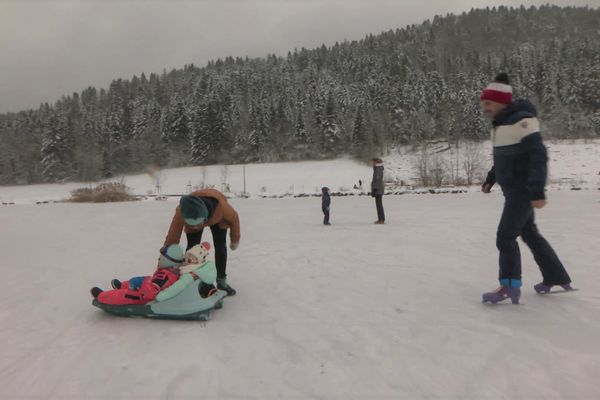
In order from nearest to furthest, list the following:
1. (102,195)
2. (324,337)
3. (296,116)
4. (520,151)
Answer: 1. (324,337)
2. (520,151)
3. (102,195)
4. (296,116)

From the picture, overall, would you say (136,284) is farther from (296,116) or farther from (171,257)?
(296,116)

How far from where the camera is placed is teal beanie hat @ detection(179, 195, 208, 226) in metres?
3.64

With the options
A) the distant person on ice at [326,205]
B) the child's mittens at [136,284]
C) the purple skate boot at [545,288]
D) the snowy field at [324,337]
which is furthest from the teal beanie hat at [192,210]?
the distant person on ice at [326,205]

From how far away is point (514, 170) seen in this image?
11.2ft

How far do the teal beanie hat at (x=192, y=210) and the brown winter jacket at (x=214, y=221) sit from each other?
179 mm

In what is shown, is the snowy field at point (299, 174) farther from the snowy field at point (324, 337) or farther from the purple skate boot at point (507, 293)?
the purple skate boot at point (507, 293)

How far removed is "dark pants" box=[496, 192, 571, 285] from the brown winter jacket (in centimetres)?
257

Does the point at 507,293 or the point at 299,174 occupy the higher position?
the point at 299,174

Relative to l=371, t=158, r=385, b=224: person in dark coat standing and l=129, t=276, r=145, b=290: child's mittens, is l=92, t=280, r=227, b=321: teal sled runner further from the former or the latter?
l=371, t=158, r=385, b=224: person in dark coat standing

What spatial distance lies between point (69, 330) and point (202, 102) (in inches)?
2517

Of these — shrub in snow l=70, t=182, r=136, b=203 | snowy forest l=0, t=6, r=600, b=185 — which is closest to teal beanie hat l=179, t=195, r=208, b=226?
shrub in snow l=70, t=182, r=136, b=203

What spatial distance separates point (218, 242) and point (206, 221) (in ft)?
1.31

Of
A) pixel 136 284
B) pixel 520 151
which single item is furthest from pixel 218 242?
pixel 520 151

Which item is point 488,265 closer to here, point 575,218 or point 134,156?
point 575,218
